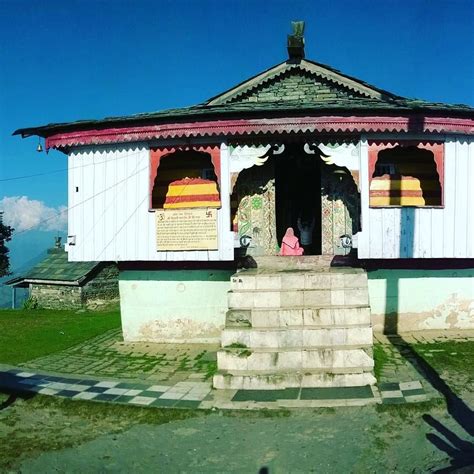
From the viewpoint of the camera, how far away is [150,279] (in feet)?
39.7

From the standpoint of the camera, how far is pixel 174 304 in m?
12.1

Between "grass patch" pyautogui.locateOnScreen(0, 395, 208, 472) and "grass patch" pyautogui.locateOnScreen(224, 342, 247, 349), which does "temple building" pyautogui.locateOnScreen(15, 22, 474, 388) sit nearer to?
"grass patch" pyautogui.locateOnScreen(224, 342, 247, 349)

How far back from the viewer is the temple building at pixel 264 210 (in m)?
10.3

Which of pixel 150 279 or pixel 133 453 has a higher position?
pixel 150 279

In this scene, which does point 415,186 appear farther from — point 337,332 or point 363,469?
point 363,469

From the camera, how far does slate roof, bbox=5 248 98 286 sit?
23141mm

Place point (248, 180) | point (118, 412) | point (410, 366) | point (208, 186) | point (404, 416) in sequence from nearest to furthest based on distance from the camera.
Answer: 1. point (404, 416)
2. point (118, 412)
3. point (410, 366)
4. point (208, 186)
5. point (248, 180)

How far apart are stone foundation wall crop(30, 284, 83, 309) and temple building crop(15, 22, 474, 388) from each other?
11.9m

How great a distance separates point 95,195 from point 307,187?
6782 millimetres

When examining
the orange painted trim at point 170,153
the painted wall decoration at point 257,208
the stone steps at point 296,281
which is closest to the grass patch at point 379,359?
the stone steps at point 296,281

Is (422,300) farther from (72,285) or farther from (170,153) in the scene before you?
(72,285)

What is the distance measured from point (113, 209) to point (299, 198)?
6.32 metres

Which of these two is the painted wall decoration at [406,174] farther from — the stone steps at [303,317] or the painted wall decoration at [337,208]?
the stone steps at [303,317]

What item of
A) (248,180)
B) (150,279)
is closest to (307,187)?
(248,180)
